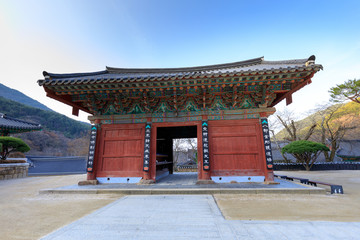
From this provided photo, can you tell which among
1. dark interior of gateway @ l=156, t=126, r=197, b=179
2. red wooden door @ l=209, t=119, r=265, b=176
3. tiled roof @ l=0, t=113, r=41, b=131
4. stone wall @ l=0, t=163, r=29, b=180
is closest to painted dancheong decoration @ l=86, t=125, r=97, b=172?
dark interior of gateway @ l=156, t=126, r=197, b=179

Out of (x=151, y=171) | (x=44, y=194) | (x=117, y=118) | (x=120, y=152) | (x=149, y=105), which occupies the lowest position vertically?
(x=44, y=194)

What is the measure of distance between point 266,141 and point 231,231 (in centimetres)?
511

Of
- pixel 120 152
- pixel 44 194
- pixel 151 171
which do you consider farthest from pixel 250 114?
pixel 44 194

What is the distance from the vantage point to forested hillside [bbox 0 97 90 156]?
3650 cm

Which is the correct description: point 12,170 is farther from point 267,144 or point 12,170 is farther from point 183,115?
point 267,144

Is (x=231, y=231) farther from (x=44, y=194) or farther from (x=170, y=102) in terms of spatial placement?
(x=44, y=194)

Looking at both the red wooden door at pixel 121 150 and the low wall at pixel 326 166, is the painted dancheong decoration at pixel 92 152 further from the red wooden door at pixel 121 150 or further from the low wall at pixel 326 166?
the low wall at pixel 326 166

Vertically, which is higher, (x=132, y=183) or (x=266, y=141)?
(x=266, y=141)

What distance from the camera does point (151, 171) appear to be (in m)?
7.40

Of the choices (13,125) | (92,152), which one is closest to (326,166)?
(92,152)

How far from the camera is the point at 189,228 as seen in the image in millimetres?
2805

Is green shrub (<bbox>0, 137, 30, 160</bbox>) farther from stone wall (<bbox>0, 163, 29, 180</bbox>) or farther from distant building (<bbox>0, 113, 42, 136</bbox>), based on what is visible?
distant building (<bbox>0, 113, 42, 136</bbox>)

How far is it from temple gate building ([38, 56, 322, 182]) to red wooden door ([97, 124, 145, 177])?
0.04m

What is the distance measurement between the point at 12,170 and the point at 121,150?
43.2 ft
